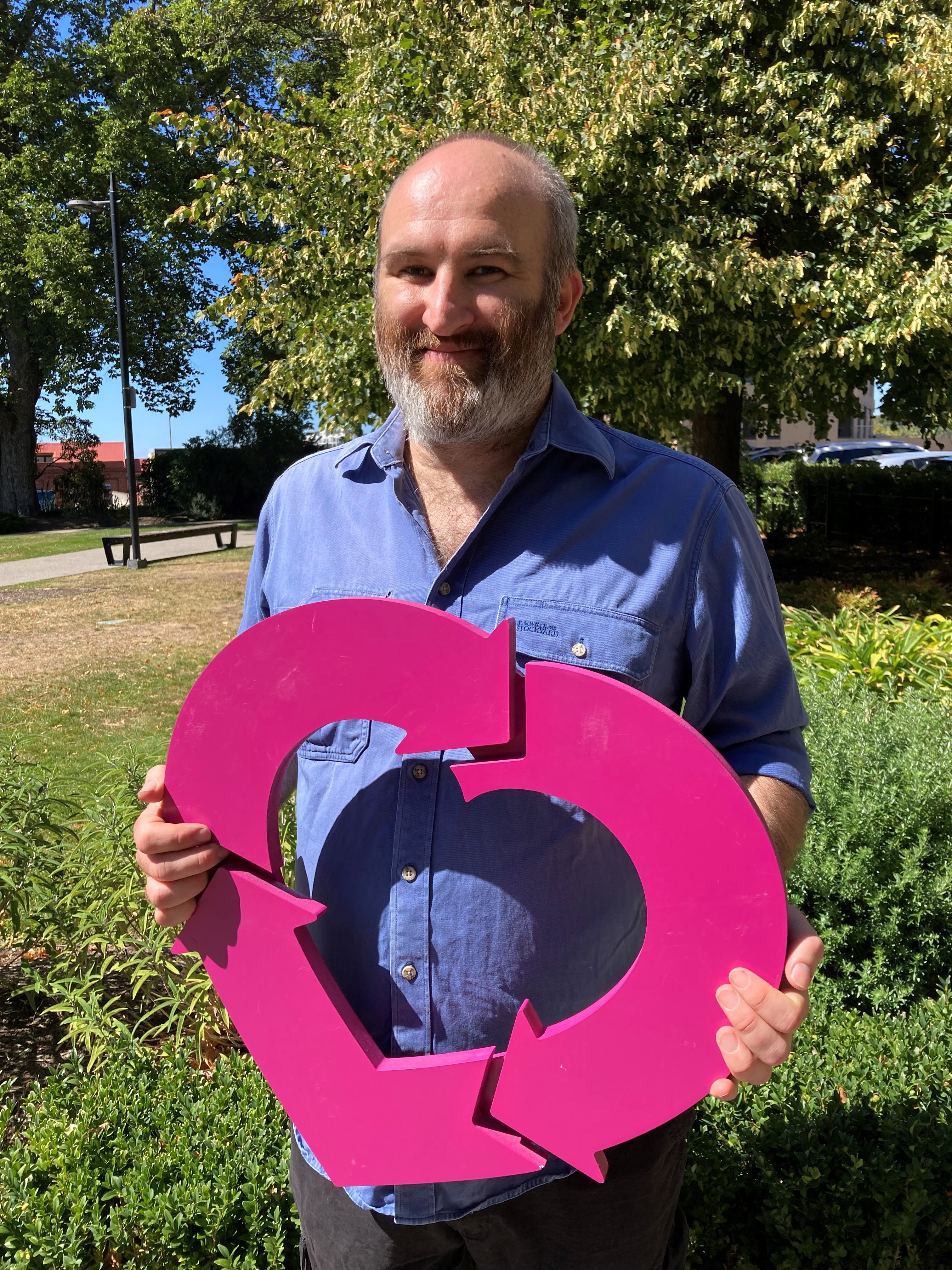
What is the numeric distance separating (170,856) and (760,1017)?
960mm

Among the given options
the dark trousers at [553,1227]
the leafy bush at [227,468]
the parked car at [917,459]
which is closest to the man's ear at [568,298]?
the dark trousers at [553,1227]

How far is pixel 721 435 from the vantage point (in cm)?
1153

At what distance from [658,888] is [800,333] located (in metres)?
8.44

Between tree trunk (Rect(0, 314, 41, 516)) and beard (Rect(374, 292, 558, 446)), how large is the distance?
30.0 meters

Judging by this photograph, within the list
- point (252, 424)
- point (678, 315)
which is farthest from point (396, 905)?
point (252, 424)

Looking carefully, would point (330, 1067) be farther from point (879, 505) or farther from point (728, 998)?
point (879, 505)

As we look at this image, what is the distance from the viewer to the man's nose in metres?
1.66

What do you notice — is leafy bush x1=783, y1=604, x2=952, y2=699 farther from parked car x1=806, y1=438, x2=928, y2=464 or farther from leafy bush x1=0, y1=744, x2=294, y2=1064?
parked car x1=806, y1=438, x2=928, y2=464

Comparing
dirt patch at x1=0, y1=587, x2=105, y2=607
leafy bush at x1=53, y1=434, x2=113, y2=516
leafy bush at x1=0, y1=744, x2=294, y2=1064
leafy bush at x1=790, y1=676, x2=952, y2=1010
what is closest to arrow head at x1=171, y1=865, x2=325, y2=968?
leafy bush at x1=0, y1=744, x2=294, y2=1064

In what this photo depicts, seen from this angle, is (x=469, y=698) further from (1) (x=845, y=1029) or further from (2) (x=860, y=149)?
(2) (x=860, y=149)

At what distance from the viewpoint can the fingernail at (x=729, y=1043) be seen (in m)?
1.39

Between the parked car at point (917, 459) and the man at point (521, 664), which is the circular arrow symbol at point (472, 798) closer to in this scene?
the man at point (521, 664)

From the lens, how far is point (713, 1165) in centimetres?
248

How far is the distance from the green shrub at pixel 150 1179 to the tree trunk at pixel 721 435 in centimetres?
1006
